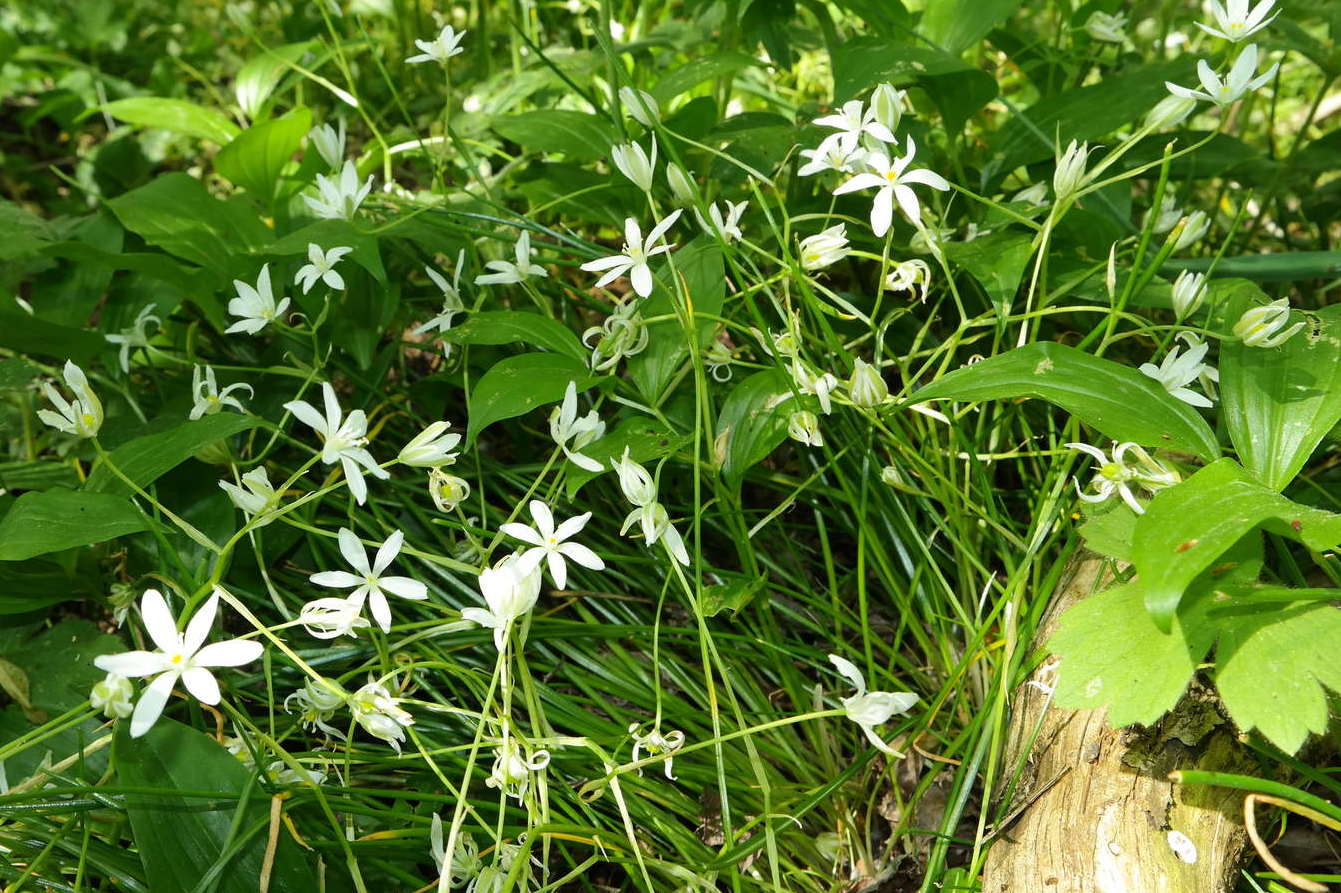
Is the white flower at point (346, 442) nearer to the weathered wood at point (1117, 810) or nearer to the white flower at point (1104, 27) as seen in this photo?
the weathered wood at point (1117, 810)

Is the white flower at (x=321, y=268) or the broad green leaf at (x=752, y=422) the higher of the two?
the white flower at (x=321, y=268)

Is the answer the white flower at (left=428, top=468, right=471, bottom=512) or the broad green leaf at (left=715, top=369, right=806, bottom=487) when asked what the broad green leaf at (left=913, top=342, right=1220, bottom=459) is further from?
the white flower at (left=428, top=468, right=471, bottom=512)

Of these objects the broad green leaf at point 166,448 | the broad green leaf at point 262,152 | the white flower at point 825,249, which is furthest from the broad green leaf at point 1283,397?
the broad green leaf at point 262,152

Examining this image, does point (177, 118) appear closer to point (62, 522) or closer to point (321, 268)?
point (321, 268)

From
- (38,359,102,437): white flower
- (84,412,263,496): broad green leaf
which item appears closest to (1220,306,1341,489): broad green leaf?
(84,412,263,496): broad green leaf

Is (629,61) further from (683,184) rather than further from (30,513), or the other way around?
(30,513)

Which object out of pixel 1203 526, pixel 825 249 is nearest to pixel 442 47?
pixel 825 249

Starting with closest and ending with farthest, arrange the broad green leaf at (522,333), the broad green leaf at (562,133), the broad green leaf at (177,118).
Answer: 1. the broad green leaf at (522,333)
2. the broad green leaf at (562,133)
3. the broad green leaf at (177,118)
